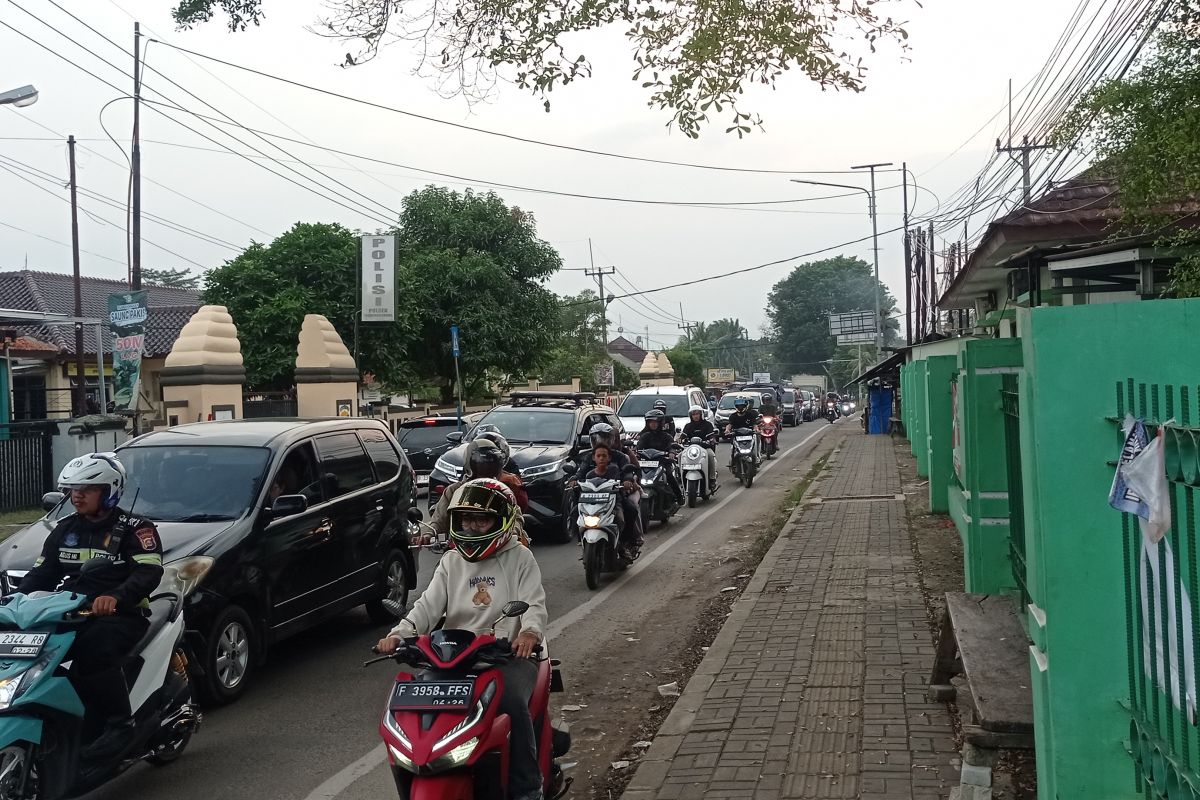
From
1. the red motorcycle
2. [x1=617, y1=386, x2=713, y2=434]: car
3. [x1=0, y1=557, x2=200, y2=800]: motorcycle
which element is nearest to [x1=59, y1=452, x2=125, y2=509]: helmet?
[x1=0, y1=557, x2=200, y2=800]: motorcycle

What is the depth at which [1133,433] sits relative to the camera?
112 inches

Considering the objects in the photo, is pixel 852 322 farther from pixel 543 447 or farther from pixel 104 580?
pixel 104 580

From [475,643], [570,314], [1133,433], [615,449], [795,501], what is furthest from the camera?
[570,314]

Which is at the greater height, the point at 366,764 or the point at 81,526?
the point at 81,526

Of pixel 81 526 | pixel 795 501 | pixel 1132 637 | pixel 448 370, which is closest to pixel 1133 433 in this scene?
pixel 1132 637

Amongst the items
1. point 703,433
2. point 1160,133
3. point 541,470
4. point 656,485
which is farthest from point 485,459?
point 703,433

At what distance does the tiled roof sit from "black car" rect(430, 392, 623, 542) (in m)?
21.9

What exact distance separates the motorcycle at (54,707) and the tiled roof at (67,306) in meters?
30.7

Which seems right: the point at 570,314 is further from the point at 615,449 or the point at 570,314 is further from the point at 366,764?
the point at 366,764

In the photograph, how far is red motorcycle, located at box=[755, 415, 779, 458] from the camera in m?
27.0

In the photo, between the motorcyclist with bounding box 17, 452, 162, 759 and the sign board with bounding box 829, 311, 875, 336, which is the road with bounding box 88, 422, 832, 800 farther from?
the sign board with bounding box 829, 311, 875, 336

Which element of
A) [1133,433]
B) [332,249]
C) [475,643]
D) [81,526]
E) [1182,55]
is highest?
[332,249]

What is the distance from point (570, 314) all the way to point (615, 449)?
195ft

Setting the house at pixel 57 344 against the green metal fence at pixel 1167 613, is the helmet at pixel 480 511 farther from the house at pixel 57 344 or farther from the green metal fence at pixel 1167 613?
the house at pixel 57 344
